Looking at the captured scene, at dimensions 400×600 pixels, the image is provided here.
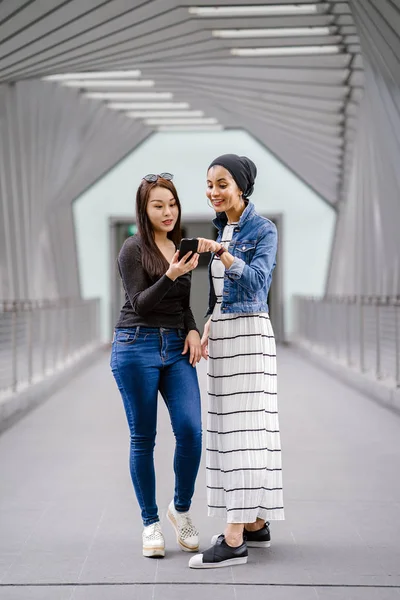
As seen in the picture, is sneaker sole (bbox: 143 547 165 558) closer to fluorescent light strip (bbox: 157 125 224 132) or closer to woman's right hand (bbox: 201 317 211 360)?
woman's right hand (bbox: 201 317 211 360)

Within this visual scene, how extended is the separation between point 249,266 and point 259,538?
118 cm

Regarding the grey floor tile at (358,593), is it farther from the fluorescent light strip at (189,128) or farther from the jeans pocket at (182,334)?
the fluorescent light strip at (189,128)

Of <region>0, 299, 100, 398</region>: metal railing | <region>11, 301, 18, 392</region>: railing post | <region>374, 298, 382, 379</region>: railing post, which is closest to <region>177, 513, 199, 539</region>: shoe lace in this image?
<region>0, 299, 100, 398</region>: metal railing

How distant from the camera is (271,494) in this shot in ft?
12.6

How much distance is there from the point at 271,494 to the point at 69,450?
10.4 ft

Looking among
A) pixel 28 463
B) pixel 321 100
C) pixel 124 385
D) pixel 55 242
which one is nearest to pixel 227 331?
pixel 124 385

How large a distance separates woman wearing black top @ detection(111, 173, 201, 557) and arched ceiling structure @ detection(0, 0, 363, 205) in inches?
207

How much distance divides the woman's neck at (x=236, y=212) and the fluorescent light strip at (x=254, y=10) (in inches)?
305

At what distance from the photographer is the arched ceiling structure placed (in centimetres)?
991

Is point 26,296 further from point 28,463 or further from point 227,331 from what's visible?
point 227,331

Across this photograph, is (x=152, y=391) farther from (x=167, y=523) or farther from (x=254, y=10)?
(x=254, y=10)

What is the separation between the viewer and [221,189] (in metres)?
A: 3.83

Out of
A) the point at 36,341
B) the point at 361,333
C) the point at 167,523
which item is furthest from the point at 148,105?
the point at 167,523

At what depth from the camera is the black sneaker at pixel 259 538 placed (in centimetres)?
401
